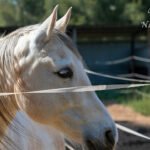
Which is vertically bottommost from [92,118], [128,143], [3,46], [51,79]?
[128,143]

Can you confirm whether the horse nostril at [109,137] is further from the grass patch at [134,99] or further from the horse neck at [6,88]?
the grass patch at [134,99]

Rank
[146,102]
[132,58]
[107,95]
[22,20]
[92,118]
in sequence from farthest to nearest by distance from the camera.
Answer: [22,20] < [132,58] < [107,95] < [146,102] < [92,118]

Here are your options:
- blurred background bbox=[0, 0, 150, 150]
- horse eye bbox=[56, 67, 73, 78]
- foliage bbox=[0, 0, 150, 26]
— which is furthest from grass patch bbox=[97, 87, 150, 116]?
foliage bbox=[0, 0, 150, 26]

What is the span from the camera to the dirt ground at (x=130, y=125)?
5.32 m

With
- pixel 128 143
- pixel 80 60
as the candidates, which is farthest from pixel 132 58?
pixel 80 60

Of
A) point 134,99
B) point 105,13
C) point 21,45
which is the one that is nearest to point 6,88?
point 21,45

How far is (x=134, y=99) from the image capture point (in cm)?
877

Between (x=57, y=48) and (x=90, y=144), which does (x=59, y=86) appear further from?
(x=90, y=144)

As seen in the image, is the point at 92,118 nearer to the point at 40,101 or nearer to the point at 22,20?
the point at 40,101

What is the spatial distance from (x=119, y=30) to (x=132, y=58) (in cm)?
116

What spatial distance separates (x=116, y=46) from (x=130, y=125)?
22.3 feet

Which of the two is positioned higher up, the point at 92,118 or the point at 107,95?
the point at 92,118

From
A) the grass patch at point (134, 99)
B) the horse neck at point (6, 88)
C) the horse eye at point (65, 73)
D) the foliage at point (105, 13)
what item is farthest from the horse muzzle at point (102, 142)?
the foliage at point (105, 13)

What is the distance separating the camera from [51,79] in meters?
1.75
